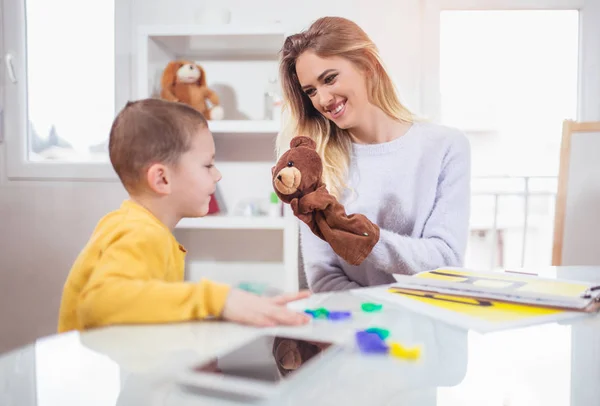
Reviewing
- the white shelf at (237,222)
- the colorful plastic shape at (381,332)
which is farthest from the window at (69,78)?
the colorful plastic shape at (381,332)

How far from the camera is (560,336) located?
677mm

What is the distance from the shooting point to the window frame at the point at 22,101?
2398mm

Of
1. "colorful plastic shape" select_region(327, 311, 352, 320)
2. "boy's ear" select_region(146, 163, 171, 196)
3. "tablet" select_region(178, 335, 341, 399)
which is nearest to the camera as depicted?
"tablet" select_region(178, 335, 341, 399)

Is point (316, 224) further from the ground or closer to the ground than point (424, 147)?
closer to the ground

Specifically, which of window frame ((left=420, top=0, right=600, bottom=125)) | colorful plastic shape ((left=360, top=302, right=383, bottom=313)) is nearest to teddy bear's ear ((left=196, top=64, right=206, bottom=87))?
window frame ((left=420, top=0, right=600, bottom=125))

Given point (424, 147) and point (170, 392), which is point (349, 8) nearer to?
point (424, 147)

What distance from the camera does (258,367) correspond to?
0.51m

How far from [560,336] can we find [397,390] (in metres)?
0.30

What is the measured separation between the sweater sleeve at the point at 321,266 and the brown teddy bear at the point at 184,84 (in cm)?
92

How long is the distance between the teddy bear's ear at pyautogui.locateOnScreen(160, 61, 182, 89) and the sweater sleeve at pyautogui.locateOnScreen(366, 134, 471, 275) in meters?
1.16

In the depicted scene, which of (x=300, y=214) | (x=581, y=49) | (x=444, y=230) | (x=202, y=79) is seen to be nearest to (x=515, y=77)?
(x=581, y=49)

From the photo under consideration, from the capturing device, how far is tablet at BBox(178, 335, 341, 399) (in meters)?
0.46

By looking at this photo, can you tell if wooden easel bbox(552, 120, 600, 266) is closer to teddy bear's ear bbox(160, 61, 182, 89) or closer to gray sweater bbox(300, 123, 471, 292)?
gray sweater bbox(300, 123, 471, 292)

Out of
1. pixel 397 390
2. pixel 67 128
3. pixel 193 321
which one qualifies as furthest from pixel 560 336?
pixel 67 128
